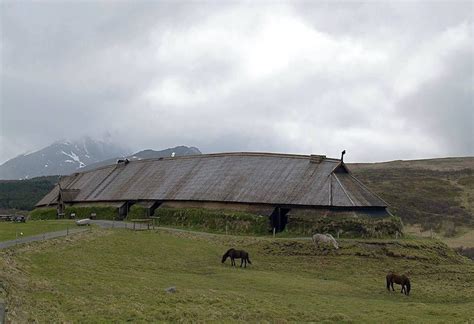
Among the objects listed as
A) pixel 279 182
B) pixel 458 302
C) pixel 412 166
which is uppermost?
pixel 412 166

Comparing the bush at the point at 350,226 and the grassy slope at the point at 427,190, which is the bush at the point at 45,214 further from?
the grassy slope at the point at 427,190

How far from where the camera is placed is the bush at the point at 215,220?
2101 inches

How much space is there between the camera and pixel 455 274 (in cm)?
3809

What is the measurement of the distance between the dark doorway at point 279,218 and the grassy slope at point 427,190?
36306mm

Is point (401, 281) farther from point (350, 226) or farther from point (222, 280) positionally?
point (350, 226)

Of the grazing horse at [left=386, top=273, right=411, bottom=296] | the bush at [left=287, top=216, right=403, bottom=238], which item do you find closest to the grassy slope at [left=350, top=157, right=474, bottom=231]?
the bush at [left=287, top=216, right=403, bottom=238]

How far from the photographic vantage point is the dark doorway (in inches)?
2120

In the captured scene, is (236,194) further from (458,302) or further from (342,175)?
(458,302)

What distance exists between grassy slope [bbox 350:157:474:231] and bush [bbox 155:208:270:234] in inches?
1526

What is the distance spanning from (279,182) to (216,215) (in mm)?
8104

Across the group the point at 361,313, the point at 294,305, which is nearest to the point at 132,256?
the point at 294,305

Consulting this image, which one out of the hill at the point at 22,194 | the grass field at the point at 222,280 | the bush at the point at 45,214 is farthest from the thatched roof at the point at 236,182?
the hill at the point at 22,194

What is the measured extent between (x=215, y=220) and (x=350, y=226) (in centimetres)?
1511

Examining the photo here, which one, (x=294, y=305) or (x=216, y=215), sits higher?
(x=216, y=215)
